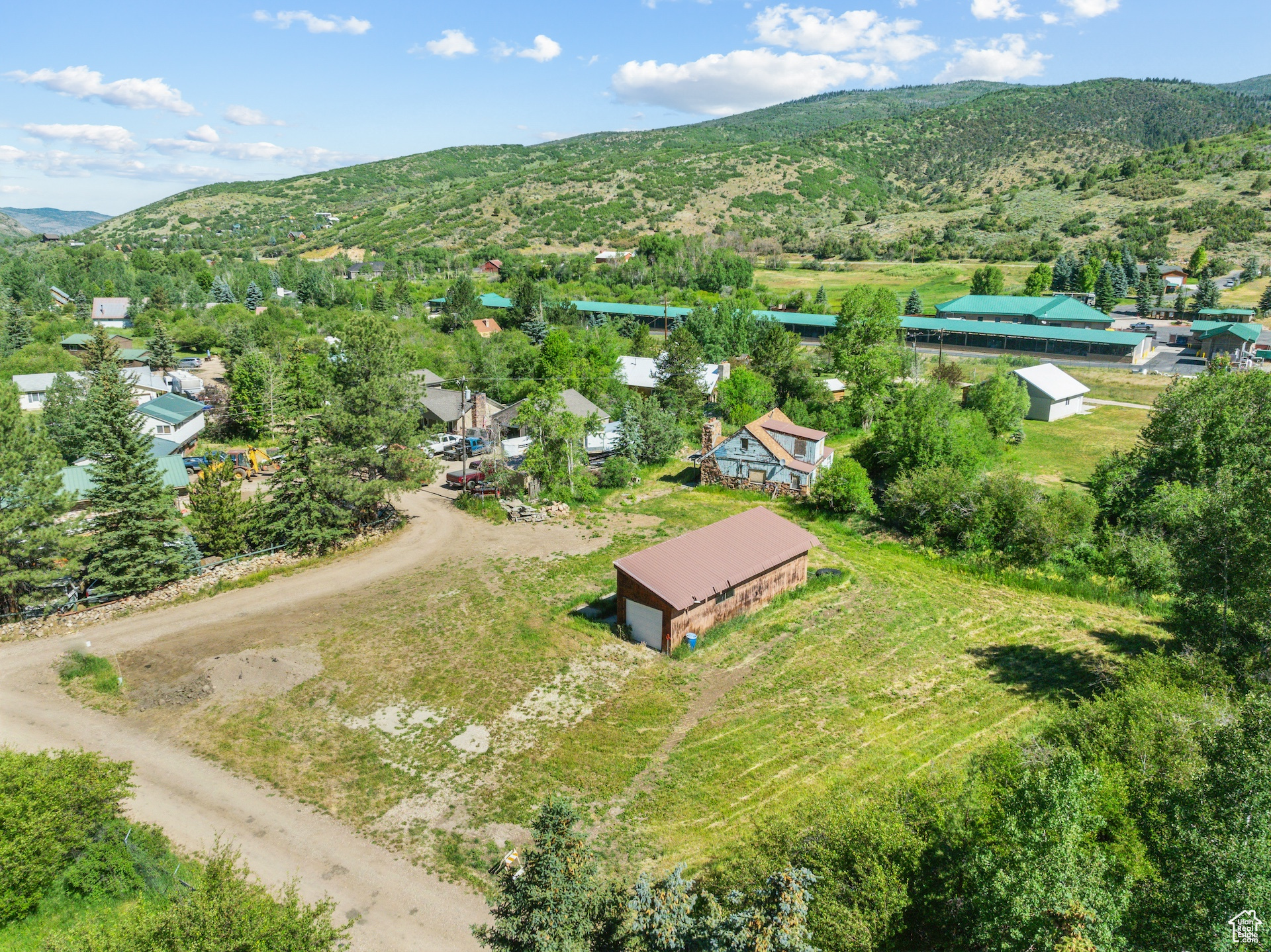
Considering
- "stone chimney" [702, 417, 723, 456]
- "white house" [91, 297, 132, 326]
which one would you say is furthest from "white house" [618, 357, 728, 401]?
"white house" [91, 297, 132, 326]

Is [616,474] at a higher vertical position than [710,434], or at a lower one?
lower

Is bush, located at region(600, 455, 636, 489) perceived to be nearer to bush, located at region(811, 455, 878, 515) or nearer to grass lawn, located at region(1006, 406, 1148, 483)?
bush, located at region(811, 455, 878, 515)

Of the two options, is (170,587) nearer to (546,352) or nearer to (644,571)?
(644,571)

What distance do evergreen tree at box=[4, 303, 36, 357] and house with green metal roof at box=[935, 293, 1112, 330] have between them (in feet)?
317

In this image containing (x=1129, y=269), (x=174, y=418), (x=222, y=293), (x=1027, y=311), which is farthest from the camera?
(x=222, y=293)

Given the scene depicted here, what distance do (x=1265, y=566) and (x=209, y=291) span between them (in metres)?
127

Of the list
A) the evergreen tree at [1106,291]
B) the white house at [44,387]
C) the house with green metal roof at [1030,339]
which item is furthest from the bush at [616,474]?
the evergreen tree at [1106,291]

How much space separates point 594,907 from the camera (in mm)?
10102

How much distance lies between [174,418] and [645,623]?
130 feet

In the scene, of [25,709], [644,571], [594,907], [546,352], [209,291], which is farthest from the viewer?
[209,291]

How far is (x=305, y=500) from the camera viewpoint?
101 feet

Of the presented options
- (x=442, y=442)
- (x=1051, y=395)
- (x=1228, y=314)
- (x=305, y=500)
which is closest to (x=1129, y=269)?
(x=1228, y=314)

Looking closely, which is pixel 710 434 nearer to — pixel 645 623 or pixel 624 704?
pixel 645 623

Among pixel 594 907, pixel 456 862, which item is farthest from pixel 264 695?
pixel 594 907
